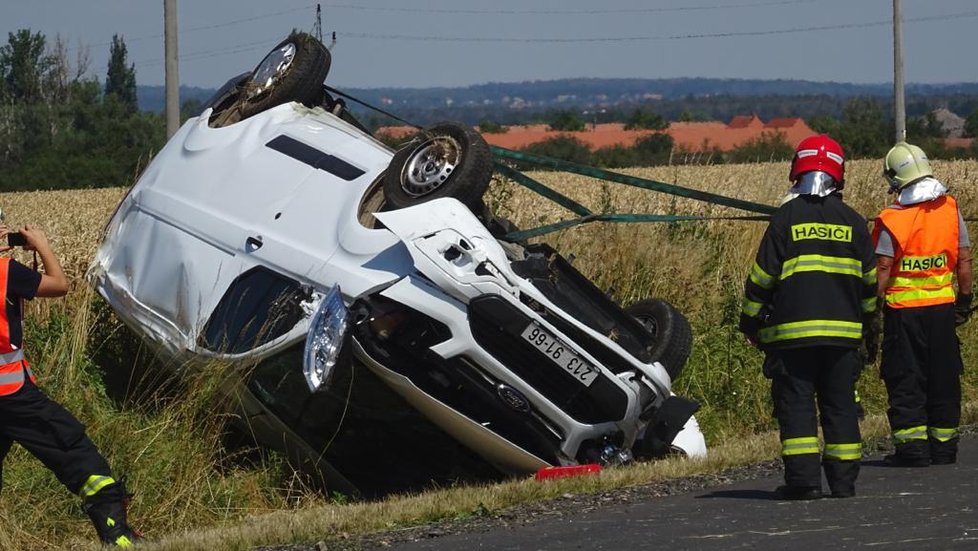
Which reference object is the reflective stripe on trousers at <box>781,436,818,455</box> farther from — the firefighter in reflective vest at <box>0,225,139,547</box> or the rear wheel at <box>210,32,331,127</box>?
the rear wheel at <box>210,32,331,127</box>

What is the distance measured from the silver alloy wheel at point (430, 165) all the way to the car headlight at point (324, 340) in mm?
951

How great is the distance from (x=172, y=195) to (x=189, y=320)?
3.05 ft

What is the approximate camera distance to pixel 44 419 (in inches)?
281

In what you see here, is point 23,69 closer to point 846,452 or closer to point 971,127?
point 971,127

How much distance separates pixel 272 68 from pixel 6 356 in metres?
4.13

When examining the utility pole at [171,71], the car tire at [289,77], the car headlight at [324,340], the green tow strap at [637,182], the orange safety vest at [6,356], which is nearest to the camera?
the orange safety vest at [6,356]

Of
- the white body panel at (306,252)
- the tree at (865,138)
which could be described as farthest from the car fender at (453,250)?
the tree at (865,138)

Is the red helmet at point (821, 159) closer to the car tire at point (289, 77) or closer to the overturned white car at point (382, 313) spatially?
the overturned white car at point (382, 313)

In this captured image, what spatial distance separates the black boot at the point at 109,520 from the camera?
7180 millimetres

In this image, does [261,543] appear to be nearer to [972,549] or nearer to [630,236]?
[972,549]

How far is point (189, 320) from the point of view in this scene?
29.5 feet

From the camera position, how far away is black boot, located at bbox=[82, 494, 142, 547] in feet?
23.6

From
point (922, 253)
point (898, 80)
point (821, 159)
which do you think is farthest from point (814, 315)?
point (898, 80)

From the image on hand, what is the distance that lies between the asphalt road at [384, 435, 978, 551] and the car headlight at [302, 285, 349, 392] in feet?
4.44
